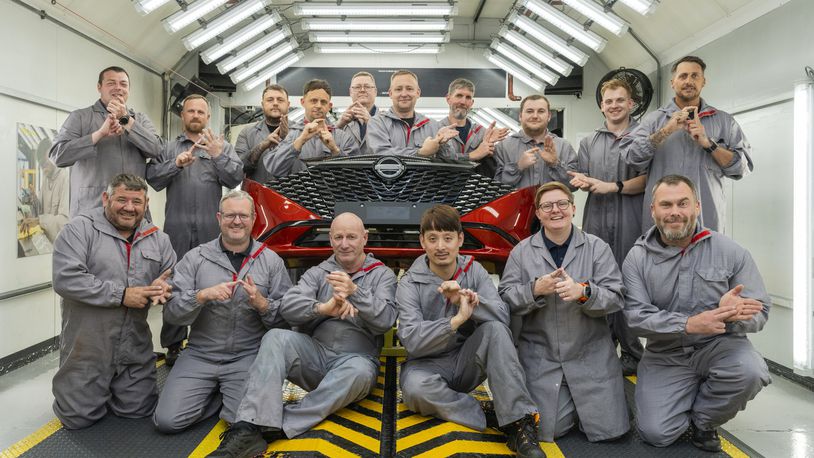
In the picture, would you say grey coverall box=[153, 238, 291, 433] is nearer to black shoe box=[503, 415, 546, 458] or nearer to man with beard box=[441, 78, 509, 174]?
black shoe box=[503, 415, 546, 458]

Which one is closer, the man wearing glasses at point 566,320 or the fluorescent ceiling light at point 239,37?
the man wearing glasses at point 566,320

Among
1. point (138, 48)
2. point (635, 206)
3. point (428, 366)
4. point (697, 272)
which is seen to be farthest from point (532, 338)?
point (138, 48)

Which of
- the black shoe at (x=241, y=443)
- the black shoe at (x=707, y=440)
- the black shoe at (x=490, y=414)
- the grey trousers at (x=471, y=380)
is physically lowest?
the black shoe at (x=707, y=440)

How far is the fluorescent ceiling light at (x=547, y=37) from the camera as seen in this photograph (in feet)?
22.9

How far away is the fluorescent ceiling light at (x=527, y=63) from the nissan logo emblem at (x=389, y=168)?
507 centimetres

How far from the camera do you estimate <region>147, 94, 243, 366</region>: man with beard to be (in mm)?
3998

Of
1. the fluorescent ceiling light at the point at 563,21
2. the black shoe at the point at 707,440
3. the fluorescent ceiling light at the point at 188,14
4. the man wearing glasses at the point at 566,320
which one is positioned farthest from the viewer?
the fluorescent ceiling light at the point at 563,21

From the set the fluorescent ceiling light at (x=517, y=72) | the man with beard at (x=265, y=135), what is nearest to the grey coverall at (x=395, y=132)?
the man with beard at (x=265, y=135)

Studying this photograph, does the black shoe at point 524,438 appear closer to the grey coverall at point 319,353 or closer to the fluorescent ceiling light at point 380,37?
the grey coverall at point 319,353

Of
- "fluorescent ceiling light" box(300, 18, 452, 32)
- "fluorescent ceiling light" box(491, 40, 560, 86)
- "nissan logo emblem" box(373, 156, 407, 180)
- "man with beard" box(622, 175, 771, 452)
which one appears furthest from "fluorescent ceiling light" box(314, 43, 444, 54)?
"man with beard" box(622, 175, 771, 452)

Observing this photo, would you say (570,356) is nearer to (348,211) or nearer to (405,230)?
(405,230)

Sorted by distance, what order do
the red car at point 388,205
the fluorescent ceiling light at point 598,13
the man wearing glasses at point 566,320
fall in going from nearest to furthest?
the man wearing glasses at point 566,320
the red car at point 388,205
the fluorescent ceiling light at point 598,13

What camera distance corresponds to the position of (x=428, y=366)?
296 centimetres

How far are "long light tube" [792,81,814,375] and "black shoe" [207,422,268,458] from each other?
122 inches
